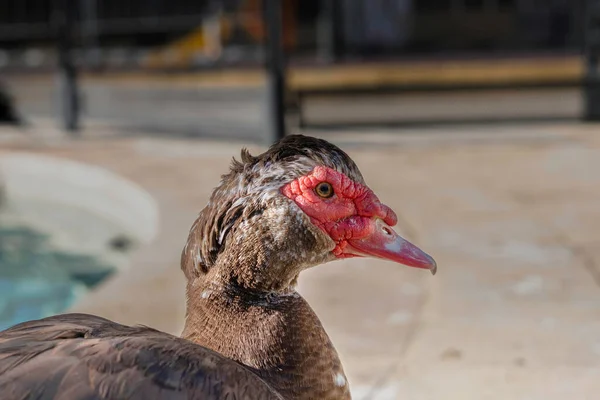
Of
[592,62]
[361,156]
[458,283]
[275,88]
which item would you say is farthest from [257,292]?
[592,62]

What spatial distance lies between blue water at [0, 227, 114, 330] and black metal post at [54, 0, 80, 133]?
371 centimetres

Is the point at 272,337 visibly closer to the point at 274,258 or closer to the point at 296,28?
the point at 274,258

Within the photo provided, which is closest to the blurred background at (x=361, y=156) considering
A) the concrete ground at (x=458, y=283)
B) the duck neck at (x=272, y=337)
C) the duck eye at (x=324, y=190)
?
the concrete ground at (x=458, y=283)

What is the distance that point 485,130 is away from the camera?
10.6 m

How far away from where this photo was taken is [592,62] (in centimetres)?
1074

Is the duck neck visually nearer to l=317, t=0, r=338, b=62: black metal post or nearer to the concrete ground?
the concrete ground

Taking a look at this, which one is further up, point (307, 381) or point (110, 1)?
point (110, 1)

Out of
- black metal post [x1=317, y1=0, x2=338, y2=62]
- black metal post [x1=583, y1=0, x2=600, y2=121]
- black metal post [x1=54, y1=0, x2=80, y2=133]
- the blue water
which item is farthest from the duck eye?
black metal post [x1=317, y1=0, x2=338, y2=62]

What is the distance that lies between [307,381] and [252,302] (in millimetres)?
242

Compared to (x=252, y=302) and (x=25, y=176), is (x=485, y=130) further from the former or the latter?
(x=252, y=302)

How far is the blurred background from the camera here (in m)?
3.97

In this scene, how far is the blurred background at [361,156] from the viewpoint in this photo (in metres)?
3.97

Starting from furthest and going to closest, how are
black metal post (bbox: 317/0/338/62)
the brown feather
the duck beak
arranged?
black metal post (bbox: 317/0/338/62) < the duck beak < the brown feather

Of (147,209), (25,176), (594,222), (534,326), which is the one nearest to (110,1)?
(25,176)
